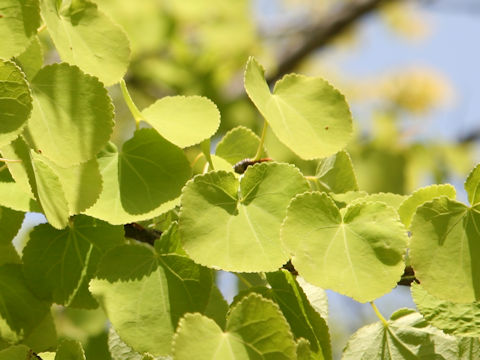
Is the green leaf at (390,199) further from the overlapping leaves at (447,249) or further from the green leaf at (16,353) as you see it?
the green leaf at (16,353)

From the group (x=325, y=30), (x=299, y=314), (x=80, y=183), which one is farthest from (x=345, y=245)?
(x=325, y=30)

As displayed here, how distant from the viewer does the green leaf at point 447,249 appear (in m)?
0.33

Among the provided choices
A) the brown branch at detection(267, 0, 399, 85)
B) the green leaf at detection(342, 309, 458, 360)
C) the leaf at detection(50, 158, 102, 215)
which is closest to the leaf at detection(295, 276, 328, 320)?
the green leaf at detection(342, 309, 458, 360)

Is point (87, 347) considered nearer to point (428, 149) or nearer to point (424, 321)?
point (424, 321)

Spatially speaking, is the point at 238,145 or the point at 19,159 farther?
the point at 238,145

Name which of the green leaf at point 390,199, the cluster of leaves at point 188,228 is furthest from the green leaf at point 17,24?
the green leaf at point 390,199

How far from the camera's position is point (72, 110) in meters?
0.36

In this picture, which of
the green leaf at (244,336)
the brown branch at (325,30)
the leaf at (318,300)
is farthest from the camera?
the brown branch at (325,30)

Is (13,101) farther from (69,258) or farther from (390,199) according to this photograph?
(390,199)

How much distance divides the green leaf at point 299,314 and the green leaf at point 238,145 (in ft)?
0.41

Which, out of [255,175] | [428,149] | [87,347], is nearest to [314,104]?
[255,175]

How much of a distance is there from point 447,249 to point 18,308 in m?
0.26

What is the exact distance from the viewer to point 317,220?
349 millimetres

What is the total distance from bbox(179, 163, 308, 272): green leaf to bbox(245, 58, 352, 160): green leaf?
0.03 meters
